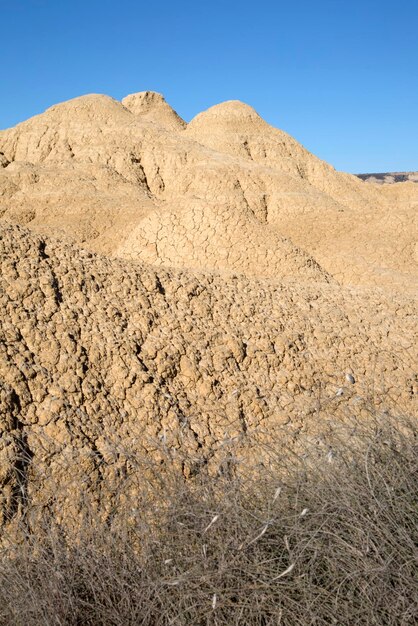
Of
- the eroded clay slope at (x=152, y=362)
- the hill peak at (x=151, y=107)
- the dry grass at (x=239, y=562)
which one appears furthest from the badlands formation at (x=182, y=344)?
the hill peak at (x=151, y=107)

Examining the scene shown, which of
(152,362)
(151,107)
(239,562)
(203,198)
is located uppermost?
(151,107)

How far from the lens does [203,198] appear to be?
9.32 metres

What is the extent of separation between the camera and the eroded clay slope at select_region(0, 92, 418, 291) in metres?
8.17

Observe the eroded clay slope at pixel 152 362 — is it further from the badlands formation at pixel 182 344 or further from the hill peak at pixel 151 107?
the hill peak at pixel 151 107

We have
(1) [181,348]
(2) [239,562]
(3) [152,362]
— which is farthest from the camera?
(1) [181,348]

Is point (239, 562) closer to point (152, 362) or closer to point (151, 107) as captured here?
point (152, 362)

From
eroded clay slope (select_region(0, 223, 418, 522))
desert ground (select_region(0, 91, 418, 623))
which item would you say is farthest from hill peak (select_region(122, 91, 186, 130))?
eroded clay slope (select_region(0, 223, 418, 522))

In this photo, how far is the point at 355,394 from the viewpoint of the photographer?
191 inches

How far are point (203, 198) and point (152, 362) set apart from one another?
5414 millimetres

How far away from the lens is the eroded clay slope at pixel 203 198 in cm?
817

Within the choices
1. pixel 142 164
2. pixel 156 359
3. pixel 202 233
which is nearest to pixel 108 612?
pixel 156 359

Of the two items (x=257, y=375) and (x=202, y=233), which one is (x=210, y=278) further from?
(x=202, y=233)

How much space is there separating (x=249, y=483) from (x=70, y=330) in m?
2.10

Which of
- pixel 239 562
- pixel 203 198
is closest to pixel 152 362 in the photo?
pixel 239 562
